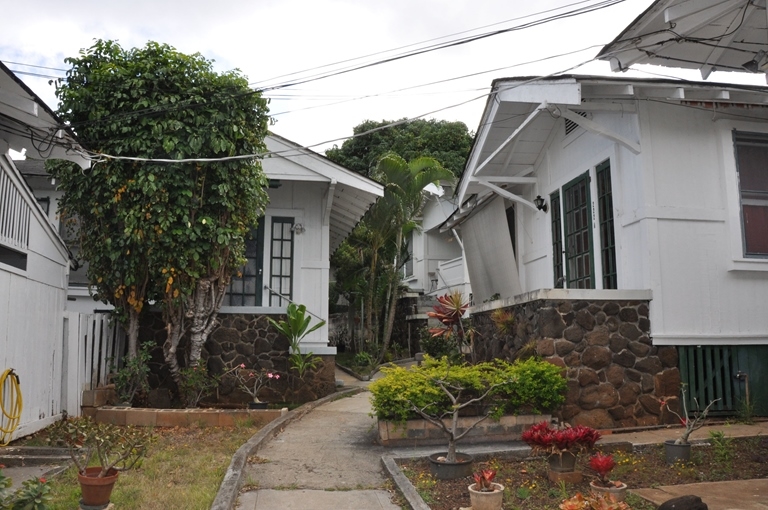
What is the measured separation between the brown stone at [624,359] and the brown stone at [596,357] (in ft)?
0.40

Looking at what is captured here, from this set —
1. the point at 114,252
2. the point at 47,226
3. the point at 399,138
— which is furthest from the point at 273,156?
the point at 399,138

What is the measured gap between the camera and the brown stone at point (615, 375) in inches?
359

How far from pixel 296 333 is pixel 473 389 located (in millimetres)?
4986

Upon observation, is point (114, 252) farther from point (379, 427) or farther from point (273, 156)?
point (379, 427)

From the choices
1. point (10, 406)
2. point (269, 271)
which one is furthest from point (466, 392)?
point (269, 271)

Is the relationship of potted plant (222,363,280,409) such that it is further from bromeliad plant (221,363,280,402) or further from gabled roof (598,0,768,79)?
gabled roof (598,0,768,79)

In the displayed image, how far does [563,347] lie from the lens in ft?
29.7

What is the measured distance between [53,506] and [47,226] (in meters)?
5.57

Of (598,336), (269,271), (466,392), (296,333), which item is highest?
(269,271)

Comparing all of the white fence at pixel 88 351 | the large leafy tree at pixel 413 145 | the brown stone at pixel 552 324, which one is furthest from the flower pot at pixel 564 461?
the large leafy tree at pixel 413 145

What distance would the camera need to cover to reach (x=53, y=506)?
5801mm

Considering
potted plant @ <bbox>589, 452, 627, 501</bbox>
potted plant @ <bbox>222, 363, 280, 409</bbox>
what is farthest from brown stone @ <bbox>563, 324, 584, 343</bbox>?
potted plant @ <bbox>222, 363, 280, 409</bbox>

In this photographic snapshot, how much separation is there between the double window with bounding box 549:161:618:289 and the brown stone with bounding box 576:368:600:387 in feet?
6.08

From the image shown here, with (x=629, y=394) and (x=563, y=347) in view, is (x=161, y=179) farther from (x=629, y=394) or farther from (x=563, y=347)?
(x=629, y=394)
